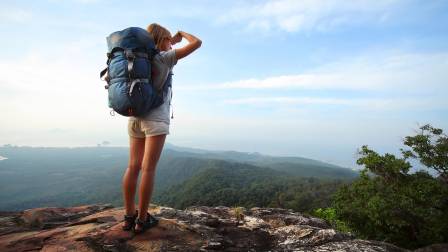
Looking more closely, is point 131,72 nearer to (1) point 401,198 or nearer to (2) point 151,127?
(2) point 151,127

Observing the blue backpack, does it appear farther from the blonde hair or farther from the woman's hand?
the woman's hand

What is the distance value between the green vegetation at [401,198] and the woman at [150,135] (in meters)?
18.8

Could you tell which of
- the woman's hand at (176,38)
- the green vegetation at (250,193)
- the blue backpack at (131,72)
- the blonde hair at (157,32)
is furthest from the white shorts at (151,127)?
the green vegetation at (250,193)

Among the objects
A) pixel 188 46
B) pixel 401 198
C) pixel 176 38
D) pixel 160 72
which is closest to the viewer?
pixel 160 72

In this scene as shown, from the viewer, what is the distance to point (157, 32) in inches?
189

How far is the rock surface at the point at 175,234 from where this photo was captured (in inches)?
177

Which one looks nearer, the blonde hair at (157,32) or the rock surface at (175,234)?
the rock surface at (175,234)

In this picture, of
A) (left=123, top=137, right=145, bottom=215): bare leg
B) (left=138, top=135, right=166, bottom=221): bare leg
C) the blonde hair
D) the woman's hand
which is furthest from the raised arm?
(left=123, top=137, right=145, bottom=215): bare leg

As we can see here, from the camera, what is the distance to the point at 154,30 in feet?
15.7

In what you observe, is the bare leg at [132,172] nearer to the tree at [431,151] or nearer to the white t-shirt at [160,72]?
the white t-shirt at [160,72]

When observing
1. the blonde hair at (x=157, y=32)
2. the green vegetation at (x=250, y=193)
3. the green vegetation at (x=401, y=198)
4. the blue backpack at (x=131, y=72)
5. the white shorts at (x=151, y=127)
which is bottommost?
the green vegetation at (x=250, y=193)

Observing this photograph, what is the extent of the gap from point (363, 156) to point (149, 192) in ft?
76.1

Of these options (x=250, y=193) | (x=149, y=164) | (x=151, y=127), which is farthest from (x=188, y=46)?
(x=250, y=193)

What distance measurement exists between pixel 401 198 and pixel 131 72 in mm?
22425
